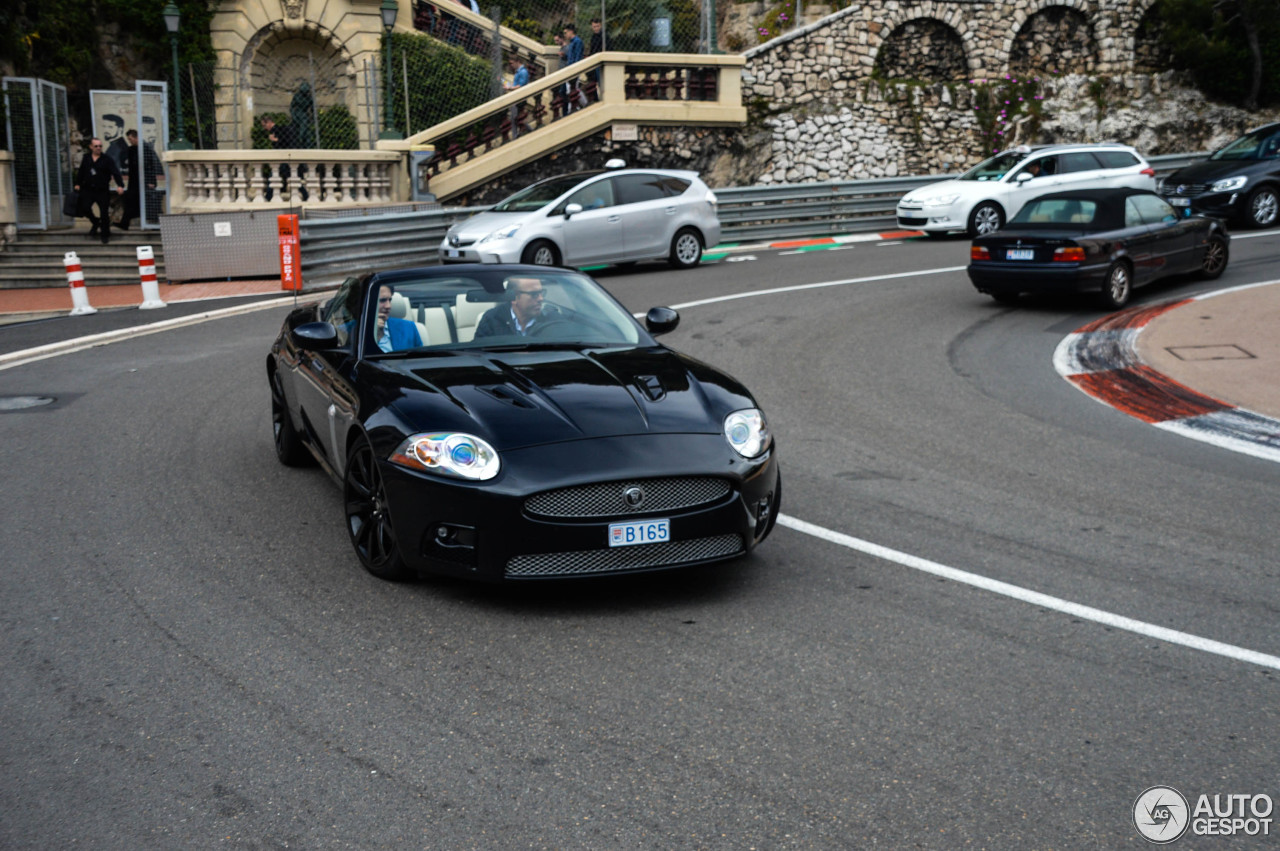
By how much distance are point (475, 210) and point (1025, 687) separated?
56.4 feet

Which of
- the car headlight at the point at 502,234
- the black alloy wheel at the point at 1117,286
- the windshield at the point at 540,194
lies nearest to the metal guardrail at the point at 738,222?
the windshield at the point at 540,194

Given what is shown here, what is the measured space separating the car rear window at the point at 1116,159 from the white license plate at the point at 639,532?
20.4 metres

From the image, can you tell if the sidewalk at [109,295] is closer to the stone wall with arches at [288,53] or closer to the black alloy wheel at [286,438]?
the black alloy wheel at [286,438]

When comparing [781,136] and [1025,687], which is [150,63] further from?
[1025,687]

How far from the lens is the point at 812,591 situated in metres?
5.80

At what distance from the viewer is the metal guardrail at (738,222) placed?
1927 centimetres

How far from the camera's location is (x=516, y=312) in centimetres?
704

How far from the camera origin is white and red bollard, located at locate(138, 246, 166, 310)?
55.7 feet

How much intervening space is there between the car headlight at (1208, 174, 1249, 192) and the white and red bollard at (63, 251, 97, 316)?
18881 millimetres

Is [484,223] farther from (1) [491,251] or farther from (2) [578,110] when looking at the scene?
(2) [578,110]

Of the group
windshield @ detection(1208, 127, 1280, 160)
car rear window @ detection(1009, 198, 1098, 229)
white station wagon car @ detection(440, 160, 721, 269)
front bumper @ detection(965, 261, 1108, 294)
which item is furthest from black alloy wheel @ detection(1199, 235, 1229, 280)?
white station wagon car @ detection(440, 160, 721, 269)

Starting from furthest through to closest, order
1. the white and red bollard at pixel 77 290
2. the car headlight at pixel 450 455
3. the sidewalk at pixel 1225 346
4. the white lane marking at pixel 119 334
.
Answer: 1. the white and red bollard at pixel 77 290
2. the white lane marking at pixel 119 334
3. the sidewalk at pixel 1225 346
4. the car headlight at pixel 450 455

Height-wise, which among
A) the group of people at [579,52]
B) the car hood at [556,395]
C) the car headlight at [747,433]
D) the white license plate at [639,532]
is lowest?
the white license plate at [639,532]

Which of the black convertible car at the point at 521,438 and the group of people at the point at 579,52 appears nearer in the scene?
the black convertible car at the point at 521,438
